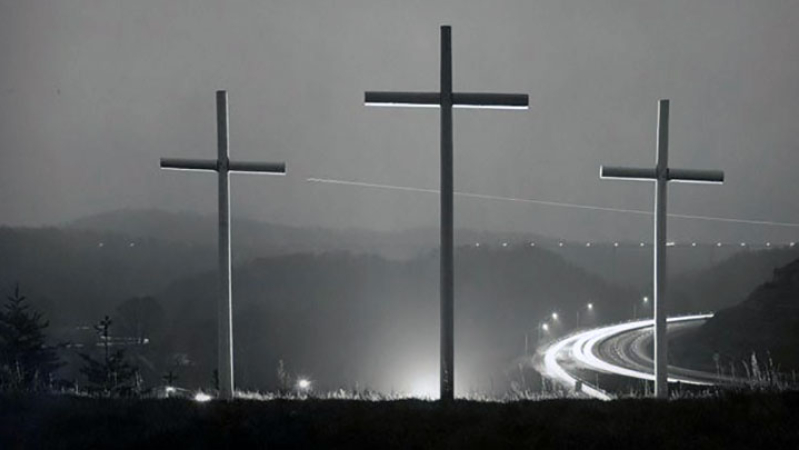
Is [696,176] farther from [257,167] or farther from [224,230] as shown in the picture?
[224,230]

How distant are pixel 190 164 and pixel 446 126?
4.20 metres

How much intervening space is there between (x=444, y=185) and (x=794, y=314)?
112 ft

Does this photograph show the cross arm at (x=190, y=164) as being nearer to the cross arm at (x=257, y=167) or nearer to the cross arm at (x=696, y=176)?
the cross arm at (x=257, y=167)

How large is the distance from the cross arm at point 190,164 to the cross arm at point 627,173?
238 inches

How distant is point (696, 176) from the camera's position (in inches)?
453

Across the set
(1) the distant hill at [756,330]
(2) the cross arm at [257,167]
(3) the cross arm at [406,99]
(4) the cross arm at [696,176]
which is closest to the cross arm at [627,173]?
(4) the cross arm at [696,176]

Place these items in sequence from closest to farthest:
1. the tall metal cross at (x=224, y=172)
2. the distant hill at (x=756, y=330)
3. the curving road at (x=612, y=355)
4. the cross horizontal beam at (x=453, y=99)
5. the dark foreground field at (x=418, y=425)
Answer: the dark foreground field at (x=418, y=425)
the cross horizontal beam at (x=453, y=99)
the tall metal cross at (x=224, y=172)
the curving road at (x=612, y=355)
the distant hill at (x=756, y=330)

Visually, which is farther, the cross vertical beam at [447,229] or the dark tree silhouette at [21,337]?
the dark tree silhouette at [21,337]

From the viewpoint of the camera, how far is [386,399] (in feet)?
33.9

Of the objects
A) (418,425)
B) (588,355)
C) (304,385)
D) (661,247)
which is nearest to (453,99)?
(661,247)

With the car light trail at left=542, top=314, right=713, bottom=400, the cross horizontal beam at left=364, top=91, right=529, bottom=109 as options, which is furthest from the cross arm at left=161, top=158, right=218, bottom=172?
the car light trail at left=542, top=314, right=713, bottom=400

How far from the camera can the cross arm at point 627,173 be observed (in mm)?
11477

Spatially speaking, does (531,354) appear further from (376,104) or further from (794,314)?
(376,104)

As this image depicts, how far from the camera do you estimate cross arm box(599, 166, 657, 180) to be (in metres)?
11.5
